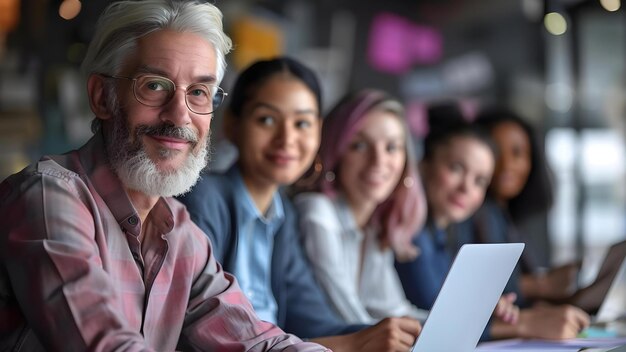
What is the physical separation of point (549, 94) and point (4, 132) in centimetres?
373

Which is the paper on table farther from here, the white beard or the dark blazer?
the white beard

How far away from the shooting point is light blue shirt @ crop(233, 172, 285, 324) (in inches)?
72.2

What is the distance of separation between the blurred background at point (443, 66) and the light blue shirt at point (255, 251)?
427 millimetres

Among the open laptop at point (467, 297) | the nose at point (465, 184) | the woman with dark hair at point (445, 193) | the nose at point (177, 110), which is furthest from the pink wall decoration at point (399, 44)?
the nose at point (177, 110)

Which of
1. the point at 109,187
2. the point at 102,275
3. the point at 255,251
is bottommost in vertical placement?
the point at 255,251

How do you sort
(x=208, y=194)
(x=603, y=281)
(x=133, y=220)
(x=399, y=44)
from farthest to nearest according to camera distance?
(x=399, y=44) → (x=603, y=281) → (x=208, y=194) → (x=133, y=220)

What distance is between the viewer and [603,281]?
2.24 meters

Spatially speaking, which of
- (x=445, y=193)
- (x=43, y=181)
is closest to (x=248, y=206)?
(x=43, y=181)

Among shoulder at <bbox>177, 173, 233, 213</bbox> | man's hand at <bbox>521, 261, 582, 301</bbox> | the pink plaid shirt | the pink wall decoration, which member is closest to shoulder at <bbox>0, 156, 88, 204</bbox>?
the pink plaid shirt

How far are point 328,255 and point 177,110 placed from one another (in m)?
0.89

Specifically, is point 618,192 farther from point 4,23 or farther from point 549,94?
point 4,23

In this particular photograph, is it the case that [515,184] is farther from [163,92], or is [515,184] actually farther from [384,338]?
[163,92]

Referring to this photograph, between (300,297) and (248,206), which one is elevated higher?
(248,206)

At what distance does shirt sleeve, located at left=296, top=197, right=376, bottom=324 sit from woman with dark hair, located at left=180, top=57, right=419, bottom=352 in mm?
58
